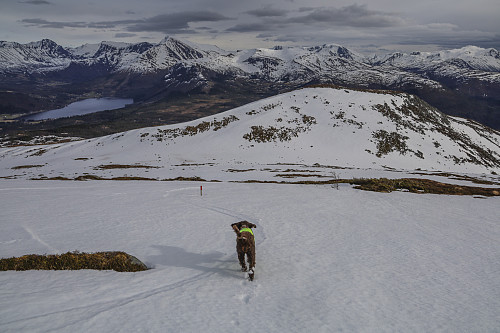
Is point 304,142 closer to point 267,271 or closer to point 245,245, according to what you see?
point 267,271

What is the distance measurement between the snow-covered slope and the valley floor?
38300mm

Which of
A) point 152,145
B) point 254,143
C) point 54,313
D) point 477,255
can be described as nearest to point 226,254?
point 54,313

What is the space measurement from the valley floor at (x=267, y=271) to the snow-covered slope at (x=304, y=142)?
3830 centimetres

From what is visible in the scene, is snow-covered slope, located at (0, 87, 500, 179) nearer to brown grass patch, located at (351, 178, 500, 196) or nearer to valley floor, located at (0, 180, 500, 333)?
brown grass patch, located at (351, 178, 500, 196)

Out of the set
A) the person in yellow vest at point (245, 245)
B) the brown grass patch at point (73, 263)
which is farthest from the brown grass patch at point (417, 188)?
the brown grass patch at point (73, 263)

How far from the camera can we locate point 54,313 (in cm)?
708

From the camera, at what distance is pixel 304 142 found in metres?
71.1

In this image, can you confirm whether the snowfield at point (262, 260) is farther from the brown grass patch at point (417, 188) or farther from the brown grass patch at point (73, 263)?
the brown grass patch at point (417, 188)

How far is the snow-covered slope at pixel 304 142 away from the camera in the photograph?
6216cm

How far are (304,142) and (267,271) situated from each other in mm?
63243

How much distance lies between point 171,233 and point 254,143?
5564cm

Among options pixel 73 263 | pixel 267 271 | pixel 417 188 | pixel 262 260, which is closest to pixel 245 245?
pixel 267 271

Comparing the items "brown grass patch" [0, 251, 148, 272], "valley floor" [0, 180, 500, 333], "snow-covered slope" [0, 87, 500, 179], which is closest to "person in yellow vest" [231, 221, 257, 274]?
"valley floor" [0, 180, 500, 333]

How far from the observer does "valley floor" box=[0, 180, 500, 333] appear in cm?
718
